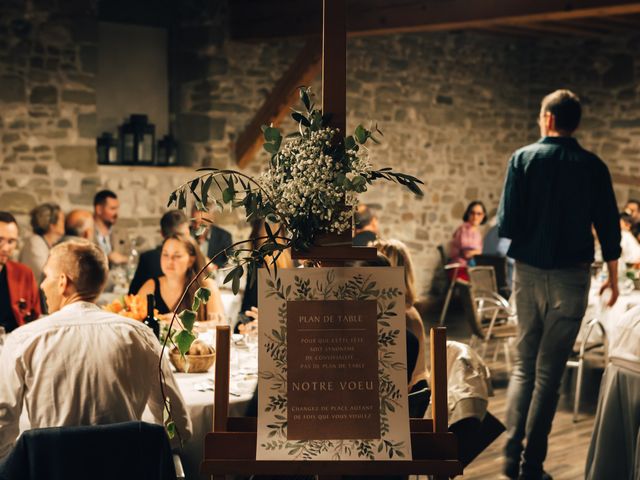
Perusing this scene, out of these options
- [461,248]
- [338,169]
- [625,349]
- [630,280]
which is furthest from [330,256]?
[461,248]

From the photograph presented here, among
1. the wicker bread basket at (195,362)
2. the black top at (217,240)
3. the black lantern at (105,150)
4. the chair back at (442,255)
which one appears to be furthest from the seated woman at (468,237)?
the wicker bread basket at (195,362)

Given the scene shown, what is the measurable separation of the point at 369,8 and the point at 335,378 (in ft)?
21.7

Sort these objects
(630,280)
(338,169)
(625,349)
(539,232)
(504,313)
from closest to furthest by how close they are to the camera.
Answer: (338,169), (625,349), (539,232), (630,280), (504,313)

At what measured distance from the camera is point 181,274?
192 inches

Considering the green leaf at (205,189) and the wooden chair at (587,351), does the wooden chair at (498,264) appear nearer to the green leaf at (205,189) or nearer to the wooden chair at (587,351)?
the wooden chair at (587,351)

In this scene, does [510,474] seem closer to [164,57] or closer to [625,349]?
[625,349]

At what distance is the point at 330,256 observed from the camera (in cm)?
222

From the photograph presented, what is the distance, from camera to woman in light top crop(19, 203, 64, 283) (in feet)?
22.0

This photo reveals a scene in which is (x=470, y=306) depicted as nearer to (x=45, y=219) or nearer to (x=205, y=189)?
(x=45, y=219)

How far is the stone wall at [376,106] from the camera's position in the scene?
27.1 feet

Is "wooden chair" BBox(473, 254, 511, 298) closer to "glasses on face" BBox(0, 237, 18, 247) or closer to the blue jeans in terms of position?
the blue jeans

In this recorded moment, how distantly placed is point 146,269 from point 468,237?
6659mm

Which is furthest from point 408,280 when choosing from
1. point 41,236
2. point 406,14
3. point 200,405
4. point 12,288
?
point 406,14

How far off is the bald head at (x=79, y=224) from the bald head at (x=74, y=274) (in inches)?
186
